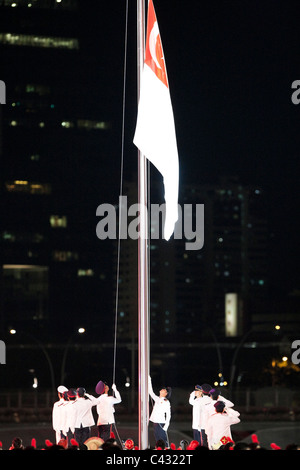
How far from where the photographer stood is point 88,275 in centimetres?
8694

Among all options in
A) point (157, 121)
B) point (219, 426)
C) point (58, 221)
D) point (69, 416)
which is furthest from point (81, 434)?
point (58, 221)

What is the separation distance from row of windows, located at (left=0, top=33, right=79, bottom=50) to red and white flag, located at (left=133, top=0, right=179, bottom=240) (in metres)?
72.9

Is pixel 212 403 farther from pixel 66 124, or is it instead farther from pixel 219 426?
pixel 66 124

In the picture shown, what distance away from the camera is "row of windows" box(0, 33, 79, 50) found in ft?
274

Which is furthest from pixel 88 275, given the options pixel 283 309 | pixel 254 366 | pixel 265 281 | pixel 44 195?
pixel 265 281

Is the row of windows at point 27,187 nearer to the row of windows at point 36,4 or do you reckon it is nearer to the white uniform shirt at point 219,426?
the row of windows at point 36,4

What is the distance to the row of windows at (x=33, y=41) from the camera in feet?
274

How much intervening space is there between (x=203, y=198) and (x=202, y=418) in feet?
353

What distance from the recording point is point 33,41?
84.4 m

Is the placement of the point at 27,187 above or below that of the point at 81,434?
above

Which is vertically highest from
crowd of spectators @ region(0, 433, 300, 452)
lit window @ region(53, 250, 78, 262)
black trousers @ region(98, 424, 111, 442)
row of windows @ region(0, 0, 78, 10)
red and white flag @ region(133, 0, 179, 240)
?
row of windows @ region(0, 0, 78, 10)

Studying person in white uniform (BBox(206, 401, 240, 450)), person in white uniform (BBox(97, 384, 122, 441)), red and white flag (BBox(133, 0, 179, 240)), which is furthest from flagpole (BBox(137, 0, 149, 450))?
person in white uniform (BBox(97, 384, 122, 441))

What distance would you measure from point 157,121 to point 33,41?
74035 mm

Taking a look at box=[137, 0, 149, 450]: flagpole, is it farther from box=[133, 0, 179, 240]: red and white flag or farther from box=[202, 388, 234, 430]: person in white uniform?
box=[202, 388, 234, 430]: person in white uniform
